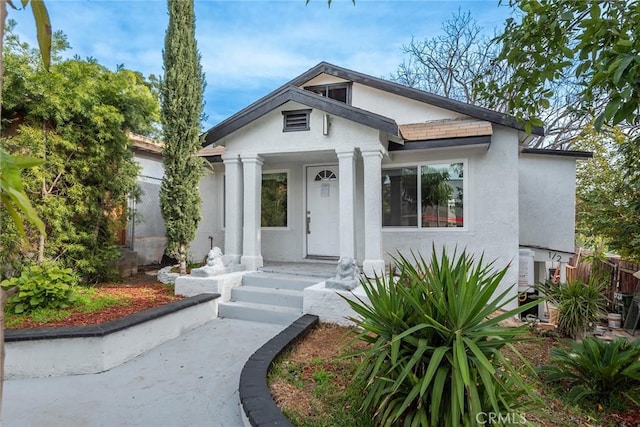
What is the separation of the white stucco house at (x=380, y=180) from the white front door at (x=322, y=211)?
0.09ft

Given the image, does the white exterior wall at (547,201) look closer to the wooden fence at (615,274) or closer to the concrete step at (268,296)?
the wooden fence at (615,274)

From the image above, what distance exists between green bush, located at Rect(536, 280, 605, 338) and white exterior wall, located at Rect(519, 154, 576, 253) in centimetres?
262

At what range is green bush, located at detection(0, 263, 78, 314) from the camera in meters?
5.02

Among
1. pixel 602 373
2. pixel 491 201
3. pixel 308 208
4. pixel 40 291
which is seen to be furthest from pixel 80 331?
pixel 491 201

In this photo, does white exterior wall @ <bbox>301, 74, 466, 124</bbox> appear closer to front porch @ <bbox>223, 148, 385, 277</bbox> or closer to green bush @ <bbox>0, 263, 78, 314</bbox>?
front porch @ <bbox>223, 148, 385, 277</bbox>

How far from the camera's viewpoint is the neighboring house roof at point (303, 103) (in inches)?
260

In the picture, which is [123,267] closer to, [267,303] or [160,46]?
[267,303]

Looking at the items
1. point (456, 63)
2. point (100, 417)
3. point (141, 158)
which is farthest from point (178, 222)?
point (456, 63)

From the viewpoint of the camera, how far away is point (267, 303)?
649 cm

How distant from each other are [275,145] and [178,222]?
2642 millimetres

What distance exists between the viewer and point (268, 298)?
6.50 meters

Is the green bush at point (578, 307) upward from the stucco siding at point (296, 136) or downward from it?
downward

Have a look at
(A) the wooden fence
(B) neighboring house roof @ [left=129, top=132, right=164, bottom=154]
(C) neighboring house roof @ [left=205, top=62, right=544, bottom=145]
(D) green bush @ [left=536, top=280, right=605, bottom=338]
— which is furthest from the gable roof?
(A) the wooden fence

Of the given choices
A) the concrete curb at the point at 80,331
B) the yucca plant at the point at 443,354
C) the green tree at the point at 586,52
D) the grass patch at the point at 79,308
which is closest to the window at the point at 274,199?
the grass patch at the point at 79,308
